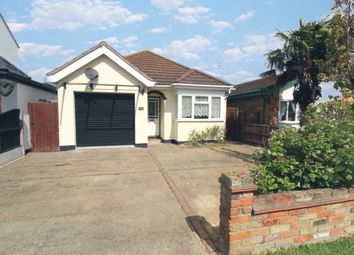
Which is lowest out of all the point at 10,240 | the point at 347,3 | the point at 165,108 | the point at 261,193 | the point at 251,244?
the point at 10,240

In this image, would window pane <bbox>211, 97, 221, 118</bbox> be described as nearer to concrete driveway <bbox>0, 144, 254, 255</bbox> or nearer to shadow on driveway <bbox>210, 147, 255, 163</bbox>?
shadow on driveway <bbox>210, 147, 255, 163</bbox>

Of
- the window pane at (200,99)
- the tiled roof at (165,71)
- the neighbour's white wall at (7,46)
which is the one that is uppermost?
the neighbour's white wall at (7,46)

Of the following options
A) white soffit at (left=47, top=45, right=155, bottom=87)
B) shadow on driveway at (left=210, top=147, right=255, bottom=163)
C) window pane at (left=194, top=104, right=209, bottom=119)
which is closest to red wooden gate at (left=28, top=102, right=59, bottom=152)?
white soffit at (left=47, top=45, right=155, bottom=87)

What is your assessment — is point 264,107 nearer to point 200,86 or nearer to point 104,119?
point 200,86

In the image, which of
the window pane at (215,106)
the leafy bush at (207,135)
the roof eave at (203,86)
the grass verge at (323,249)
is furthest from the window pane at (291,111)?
the grass verge at (323,249)

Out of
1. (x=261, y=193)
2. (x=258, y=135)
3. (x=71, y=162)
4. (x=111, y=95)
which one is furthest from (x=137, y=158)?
(x=258, y=135)

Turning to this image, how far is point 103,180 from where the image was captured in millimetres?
6168

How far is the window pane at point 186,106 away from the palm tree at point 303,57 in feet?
14.9

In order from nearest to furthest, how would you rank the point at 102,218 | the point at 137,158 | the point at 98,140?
1. the point at 102,218
2. the point at 137,158
3. the point at 98,140

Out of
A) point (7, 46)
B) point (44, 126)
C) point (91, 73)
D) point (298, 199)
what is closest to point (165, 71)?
point (91, 73)

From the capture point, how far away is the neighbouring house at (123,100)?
10250 mm

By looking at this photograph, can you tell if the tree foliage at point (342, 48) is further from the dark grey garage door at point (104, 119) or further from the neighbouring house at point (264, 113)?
the dark grey garage door at point (104, 119)

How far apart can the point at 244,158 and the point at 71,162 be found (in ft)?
21.8

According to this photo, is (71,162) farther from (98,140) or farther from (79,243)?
(79,243)
